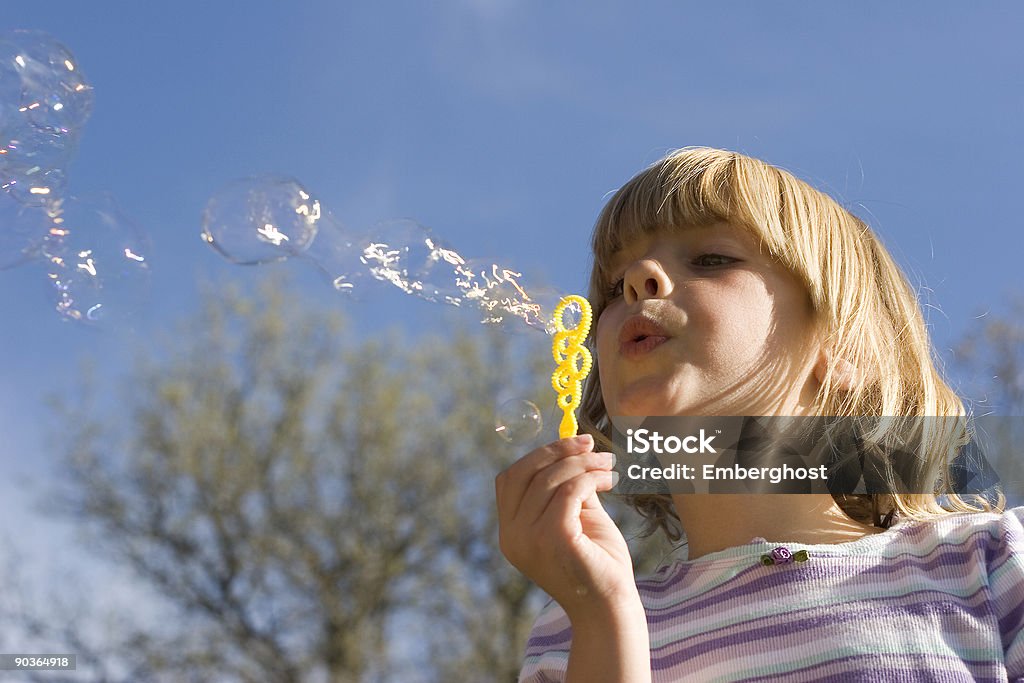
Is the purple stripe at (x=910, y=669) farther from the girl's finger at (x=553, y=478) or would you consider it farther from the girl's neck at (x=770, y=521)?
the girl's finger at (x=553, y=478)

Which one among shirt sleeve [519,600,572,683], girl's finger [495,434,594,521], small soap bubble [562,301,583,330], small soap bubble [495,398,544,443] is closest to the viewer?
girl's finger [495,434,594,521]

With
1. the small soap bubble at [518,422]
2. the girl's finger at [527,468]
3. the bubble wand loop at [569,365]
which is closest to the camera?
the girl's finger at [527,468]

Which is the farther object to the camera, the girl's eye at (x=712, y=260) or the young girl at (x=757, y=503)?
the girl's eye at (x=712, y=260)

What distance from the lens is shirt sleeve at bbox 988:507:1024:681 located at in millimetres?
1579

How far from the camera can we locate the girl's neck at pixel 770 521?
191 cm

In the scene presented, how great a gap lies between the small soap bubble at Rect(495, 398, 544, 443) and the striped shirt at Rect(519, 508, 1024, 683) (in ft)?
2.16

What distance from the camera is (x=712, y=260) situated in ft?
6.53

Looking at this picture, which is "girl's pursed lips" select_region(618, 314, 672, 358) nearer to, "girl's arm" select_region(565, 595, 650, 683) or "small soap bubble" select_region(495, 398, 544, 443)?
"girl's arm" select_region(565, 595, 650, 683)

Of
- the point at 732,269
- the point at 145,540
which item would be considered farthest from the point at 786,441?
the point at 145,540

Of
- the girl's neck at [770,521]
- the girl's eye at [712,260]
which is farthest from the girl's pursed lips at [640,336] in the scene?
the girl's neck at [770,521]

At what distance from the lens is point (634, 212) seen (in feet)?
7.05

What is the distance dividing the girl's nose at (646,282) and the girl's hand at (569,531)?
327 mm

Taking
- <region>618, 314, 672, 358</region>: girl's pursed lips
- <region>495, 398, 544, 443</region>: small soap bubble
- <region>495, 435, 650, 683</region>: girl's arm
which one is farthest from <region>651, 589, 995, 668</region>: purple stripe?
<region>495, 398, 544, 443</region>: small soap bubble

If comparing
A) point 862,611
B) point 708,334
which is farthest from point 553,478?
point 862,611
